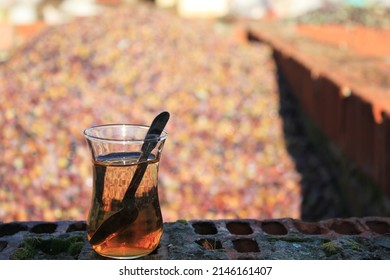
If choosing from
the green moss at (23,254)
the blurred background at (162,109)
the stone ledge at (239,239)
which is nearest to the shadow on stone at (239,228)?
the stone ledge at (239,239)

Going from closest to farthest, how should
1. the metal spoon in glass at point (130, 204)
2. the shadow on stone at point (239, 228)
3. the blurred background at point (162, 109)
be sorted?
the metal spoon in glass at point (130, 204)
the shadow on stone at point (239, 228)
the blurred background at point (162, 109)

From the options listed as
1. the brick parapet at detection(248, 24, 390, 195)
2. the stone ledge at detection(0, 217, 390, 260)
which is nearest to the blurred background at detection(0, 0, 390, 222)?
the brick parapet at detection(248, 24, 390, 195)

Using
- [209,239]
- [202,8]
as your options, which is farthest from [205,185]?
[202,8]

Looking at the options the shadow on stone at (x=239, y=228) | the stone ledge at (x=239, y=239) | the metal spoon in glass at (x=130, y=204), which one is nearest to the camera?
the metal spoon in glass at (x=130, y=204)

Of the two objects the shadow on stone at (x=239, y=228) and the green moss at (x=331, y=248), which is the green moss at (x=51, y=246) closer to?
the shadow on stone at (x=239, y=228)

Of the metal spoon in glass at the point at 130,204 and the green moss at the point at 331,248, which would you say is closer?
the metal spoon in glass at the point at 130,204

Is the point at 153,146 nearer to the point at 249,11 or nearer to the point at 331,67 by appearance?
the point at 331,67

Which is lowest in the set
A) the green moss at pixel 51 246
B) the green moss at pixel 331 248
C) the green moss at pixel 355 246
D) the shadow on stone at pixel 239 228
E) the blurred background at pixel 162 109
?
the blurred background at pixel 162 109
